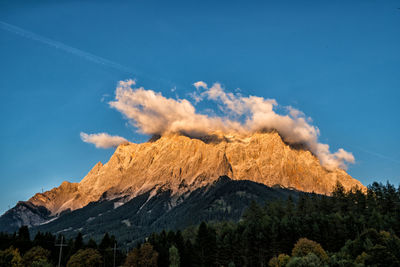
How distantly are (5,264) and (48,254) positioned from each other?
24285 millimetres

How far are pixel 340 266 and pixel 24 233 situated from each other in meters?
119

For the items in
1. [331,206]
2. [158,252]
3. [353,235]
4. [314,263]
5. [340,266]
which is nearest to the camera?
[314,263]

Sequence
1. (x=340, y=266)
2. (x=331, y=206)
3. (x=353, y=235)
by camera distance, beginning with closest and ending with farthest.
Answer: (x=340, y=266) → (x=353, y=235) → (x=331, y=206)

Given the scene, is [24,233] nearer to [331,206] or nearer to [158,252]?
[158,252]

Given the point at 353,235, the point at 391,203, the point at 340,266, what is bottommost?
the point at 340,266

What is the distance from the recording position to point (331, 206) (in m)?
132

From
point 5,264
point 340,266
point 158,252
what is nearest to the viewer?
point 340,266

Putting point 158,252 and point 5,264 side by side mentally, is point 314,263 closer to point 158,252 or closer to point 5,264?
point 158,252

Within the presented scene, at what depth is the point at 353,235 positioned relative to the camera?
109000 millimetres

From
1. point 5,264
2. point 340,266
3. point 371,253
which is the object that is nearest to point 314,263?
point 340,266

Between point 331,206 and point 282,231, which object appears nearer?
point 282,231

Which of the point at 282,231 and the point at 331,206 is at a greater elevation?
the point at 331,206

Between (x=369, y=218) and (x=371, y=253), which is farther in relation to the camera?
(x=369, y=218)

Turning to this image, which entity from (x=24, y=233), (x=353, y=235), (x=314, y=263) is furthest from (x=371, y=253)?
(x=24, y=233)
